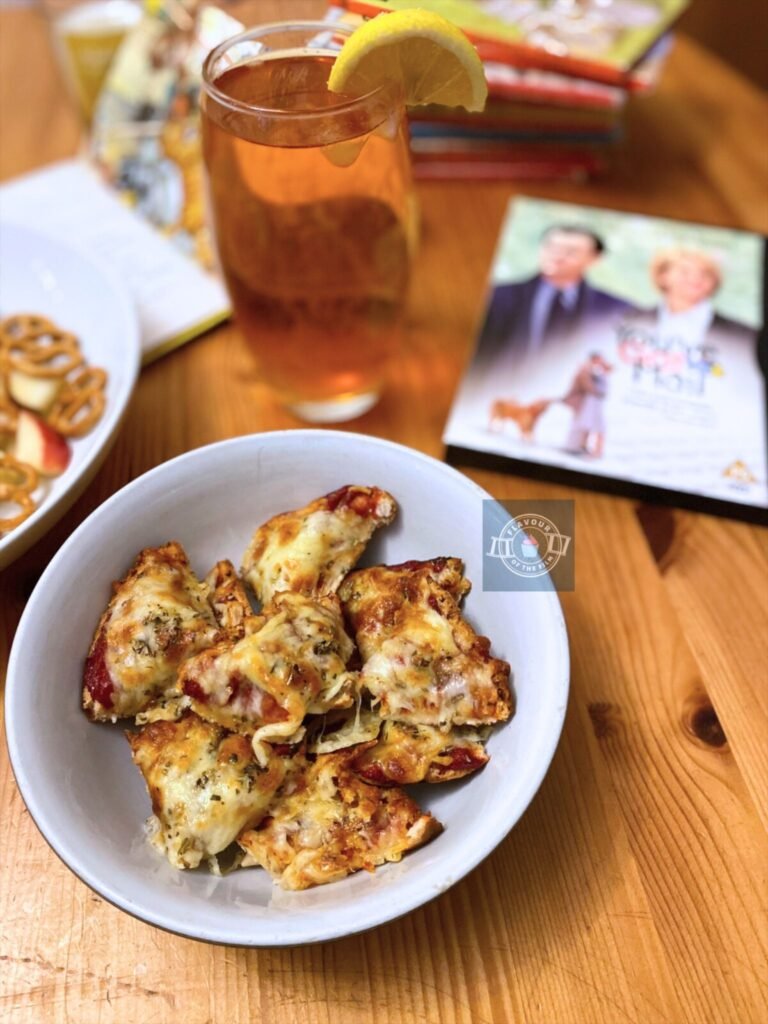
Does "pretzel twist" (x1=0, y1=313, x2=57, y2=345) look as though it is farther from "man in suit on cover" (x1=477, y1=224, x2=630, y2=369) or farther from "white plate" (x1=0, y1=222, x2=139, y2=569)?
"man in suit on cover" (x1=477, y1=224, x2=630, y2=369)

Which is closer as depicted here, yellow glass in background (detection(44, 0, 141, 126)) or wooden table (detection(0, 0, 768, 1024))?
wooden table (detection(0, 0, 768, 1024))

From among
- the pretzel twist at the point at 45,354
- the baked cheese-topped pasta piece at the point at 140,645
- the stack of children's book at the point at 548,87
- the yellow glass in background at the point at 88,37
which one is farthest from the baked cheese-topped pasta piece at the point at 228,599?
the yellow glass in background at the point at 88,37

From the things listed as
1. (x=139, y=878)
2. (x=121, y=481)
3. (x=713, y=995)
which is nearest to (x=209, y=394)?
(x=121, y=481)

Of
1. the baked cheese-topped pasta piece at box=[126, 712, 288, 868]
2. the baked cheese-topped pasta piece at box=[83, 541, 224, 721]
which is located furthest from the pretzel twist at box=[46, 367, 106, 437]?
the baked cheese-topped pasta piece at box=[126, 712, 288, 868]

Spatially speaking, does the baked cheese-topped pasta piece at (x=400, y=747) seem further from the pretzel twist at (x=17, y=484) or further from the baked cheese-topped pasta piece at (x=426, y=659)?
the pretzel twist at (x=17, y=484)

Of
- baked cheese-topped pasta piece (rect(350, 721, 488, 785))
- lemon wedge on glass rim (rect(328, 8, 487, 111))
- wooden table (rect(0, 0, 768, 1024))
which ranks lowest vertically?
wooden table (rect(0, 0, 768, 1024))

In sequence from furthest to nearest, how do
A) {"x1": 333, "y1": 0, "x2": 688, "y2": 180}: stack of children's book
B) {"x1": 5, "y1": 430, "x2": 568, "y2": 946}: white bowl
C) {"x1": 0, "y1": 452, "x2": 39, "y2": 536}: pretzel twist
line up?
{"x1": 333, "y1": 0, "x2": 688, "y2": 180}: stack of children's book, {"x1": 0, "y1": 452, "x2": 39, "y2": 536}: pretzel twist, {"x1": 5, "y1": 430, "x2": 568, "y2": 946}: white bowl

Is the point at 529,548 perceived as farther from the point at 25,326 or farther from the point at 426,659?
the point at 25,326
